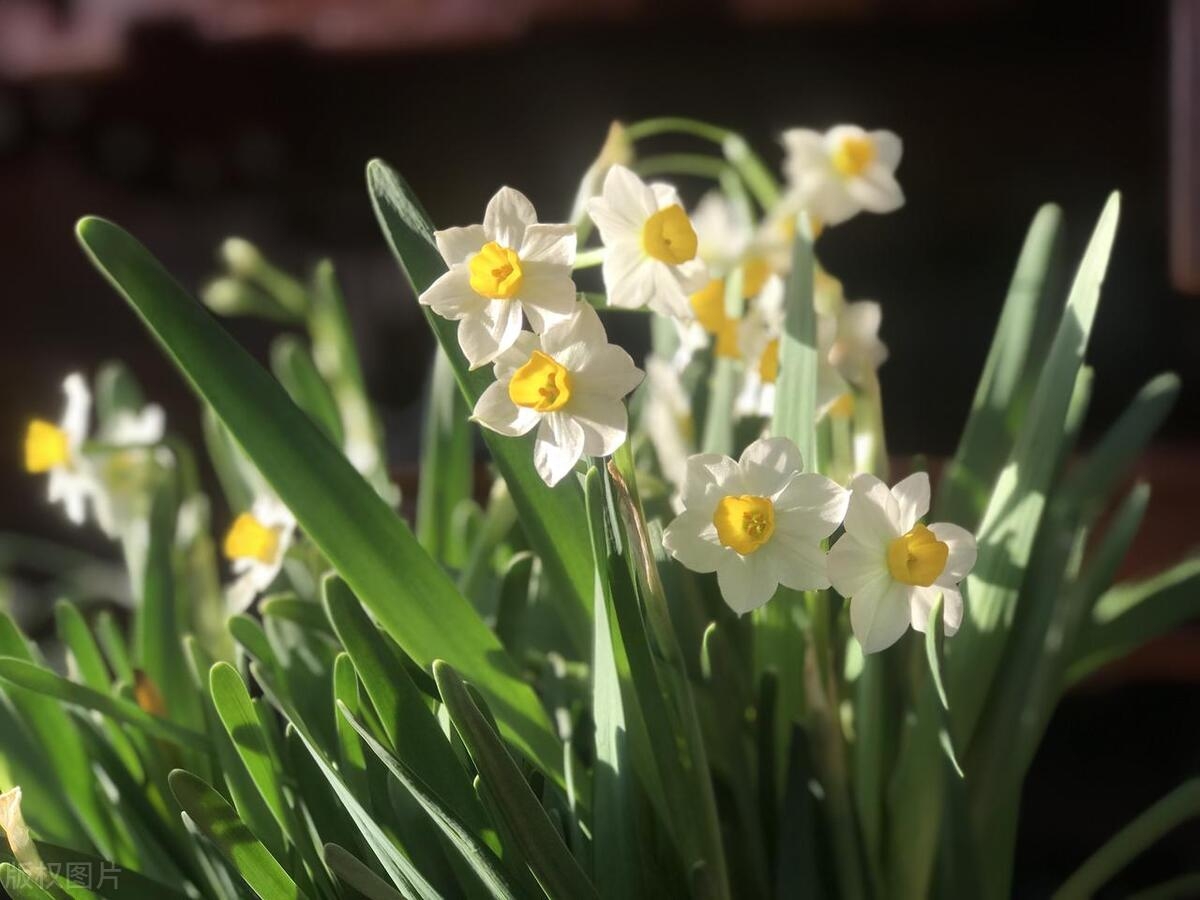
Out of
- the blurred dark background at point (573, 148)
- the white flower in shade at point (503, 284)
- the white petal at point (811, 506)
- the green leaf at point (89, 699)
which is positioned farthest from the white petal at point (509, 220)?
the blurred dark background at point (573, 148)

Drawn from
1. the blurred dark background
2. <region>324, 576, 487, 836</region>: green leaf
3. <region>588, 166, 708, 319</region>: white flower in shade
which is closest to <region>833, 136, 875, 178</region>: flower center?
<region>588, 166, 708, 319</region>: white flower in shade

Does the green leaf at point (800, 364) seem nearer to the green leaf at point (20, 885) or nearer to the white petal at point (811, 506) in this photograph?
the white petal at point (811, 506)

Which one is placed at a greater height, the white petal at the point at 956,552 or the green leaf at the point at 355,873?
the white petal at the point at 956,552

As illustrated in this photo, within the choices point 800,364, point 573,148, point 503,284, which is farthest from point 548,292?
point 573,148

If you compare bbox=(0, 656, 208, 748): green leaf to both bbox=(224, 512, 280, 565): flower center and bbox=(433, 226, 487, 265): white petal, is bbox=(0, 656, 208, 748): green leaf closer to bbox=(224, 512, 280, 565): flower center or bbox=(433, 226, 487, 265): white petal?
bbox=(224, 512, 280, 565): flower center

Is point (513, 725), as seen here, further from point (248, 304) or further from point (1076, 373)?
point (248, 304)

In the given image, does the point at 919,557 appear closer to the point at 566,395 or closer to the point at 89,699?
the point at 566,395
